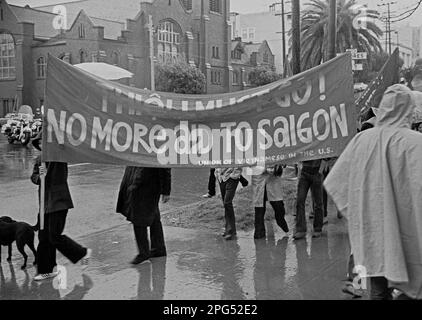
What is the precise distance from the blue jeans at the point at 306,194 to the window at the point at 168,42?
52570 mm

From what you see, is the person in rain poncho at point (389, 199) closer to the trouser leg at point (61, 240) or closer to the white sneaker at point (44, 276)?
the trouser leg at point (61, 240)

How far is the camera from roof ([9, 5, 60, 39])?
182 ft

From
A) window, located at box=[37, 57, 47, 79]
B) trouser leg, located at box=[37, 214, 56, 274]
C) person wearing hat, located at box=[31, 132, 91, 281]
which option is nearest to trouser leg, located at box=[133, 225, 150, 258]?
person wearing hat, located at box=[31, 132, 91, 281]

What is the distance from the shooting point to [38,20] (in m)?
58.1

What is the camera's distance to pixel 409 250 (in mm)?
3795

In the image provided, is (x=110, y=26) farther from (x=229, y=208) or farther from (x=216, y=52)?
(x=229, y=208)

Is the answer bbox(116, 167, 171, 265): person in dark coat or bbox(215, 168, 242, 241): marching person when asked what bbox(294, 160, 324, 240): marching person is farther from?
bbox(116, 167, 171, 265): person in dark coat

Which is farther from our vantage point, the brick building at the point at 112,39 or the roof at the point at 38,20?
the roof at the point at 38,20

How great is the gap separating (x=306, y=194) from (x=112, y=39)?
4943cm

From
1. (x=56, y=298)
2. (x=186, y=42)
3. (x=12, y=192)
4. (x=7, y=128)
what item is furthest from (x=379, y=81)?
(x=186, y=42)

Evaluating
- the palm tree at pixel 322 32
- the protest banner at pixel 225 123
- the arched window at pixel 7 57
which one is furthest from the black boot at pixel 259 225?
the arched window at pixel 7 57

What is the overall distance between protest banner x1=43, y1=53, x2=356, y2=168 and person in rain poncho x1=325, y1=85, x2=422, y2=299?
4.82 ft

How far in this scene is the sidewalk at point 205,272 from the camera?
5.21 metres

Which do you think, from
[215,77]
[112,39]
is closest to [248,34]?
[215,77]
